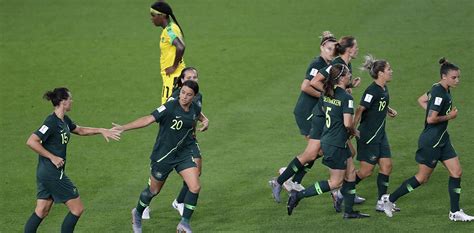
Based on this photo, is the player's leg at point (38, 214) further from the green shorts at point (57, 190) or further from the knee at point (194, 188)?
the knee at point (194, 188)

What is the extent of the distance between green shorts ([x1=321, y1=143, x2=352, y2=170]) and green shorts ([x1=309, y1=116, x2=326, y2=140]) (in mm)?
793

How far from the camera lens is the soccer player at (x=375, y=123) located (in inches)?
495

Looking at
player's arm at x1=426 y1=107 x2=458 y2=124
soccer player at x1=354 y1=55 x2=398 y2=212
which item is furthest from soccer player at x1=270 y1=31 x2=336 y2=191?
player's arm at x1=426 y1=107 x2=458 y2=124

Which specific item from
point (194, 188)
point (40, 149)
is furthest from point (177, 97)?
point (40, 149)

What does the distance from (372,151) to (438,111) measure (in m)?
1.12

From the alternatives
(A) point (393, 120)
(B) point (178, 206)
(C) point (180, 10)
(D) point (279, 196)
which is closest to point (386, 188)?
(D) point (279, 196)

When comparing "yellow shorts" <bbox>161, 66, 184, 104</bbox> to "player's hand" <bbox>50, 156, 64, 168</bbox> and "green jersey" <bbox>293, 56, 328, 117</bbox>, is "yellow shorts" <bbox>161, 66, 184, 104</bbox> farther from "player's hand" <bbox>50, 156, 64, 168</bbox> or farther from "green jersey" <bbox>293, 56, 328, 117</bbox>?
"player's hand" <bbox>50, 156, 64, 168</bbox>

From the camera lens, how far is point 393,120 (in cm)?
1742

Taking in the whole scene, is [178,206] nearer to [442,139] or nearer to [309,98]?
→ [309,98]

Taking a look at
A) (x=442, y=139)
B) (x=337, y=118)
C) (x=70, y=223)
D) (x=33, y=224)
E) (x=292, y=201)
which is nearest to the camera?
(x=70, y=223)

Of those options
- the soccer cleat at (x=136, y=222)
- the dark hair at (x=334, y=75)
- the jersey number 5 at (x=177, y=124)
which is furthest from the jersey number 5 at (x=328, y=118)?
the soccer cleat at (x=136, y=222)

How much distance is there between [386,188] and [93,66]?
1009cm

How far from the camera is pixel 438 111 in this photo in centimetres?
1216

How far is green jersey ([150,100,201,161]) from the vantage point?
38.2 feet
